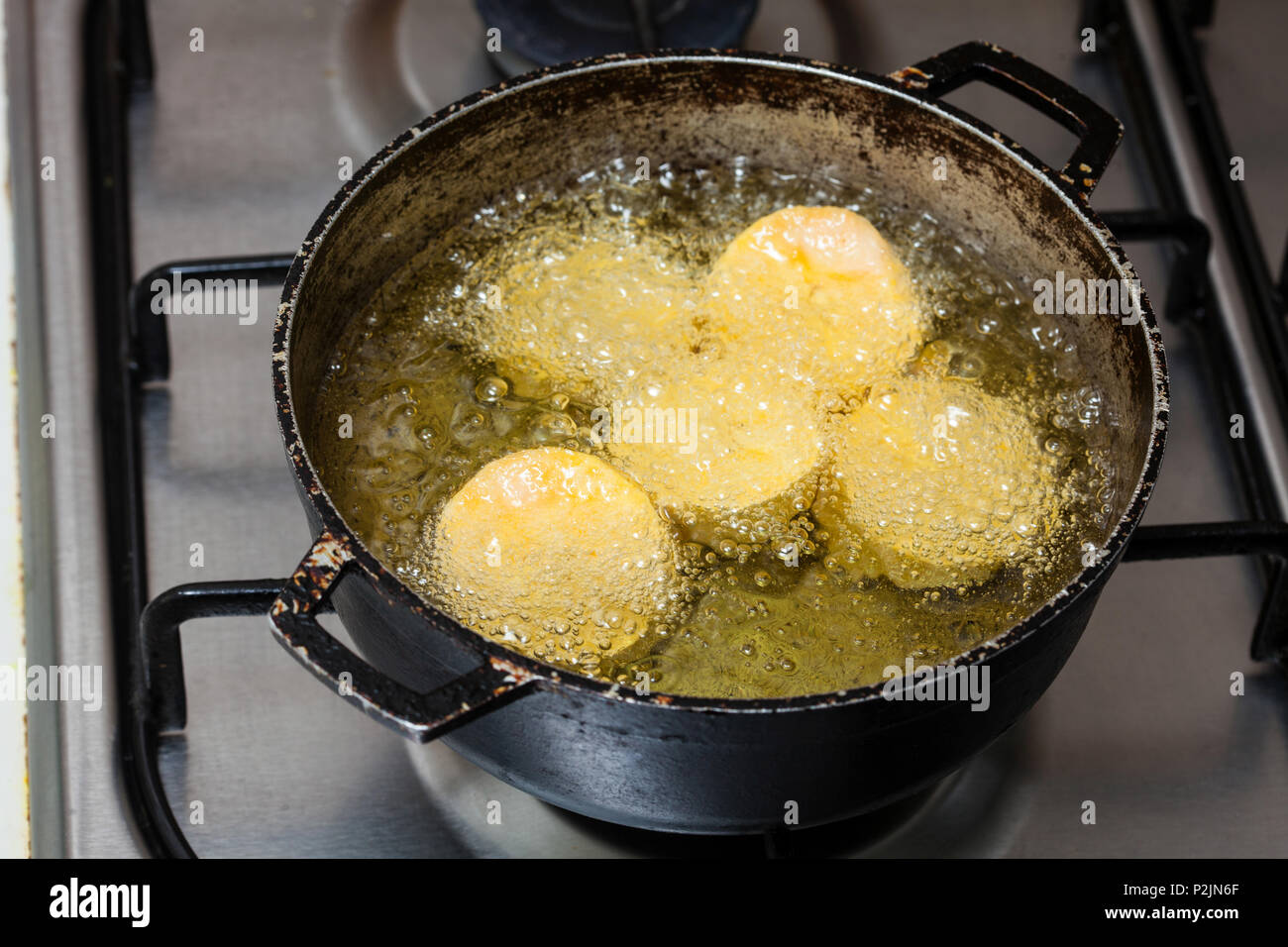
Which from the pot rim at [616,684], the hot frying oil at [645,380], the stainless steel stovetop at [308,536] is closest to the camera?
the pot rim at [616,684]

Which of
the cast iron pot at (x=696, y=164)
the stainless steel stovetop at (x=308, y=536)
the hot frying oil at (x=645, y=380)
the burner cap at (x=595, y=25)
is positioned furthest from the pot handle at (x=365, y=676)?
the burner cap at (x=595, y=25)

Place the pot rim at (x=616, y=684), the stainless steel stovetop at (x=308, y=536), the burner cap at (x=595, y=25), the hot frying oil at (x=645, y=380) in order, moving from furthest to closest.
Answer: the burner cap at (x=595, y=25) → the stainless steel stovetop at (x=308, y=536) → the hot frying oil at (x=645, y=380) → the pot rim at (x=616, y=684)

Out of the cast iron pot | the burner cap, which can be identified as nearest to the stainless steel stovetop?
the burner cap

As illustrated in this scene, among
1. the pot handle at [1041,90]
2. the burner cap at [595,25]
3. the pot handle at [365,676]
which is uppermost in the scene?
the burner cap at [595,25]

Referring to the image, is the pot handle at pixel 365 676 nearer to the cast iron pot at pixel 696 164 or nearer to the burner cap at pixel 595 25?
the cast iron pot at pixel 696 164

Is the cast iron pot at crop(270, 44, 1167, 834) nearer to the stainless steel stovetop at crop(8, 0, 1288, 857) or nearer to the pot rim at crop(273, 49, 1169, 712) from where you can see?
the pot rim at crop(273, 49, 1169, 712)

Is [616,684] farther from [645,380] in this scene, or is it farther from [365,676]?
[645,380]

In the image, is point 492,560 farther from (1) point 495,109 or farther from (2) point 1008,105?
(2) point 1008,105
